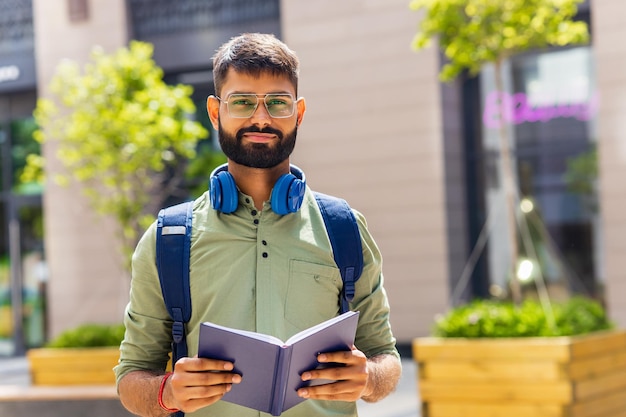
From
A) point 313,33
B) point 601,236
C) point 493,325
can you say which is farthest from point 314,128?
point 493,325

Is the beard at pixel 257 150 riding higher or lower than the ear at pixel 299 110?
lower

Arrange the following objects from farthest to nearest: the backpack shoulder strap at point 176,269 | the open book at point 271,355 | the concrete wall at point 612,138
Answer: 1. the concrete wall at point 612,138
2. the backpack shoulder strap at point 176,269
3. the open book at point 271,355

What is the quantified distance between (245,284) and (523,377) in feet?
17.7

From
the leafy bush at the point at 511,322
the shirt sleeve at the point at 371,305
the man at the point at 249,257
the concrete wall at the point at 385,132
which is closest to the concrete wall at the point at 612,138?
the concrete wall at the point at 385,132

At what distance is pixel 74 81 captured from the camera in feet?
38.8

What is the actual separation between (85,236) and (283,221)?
15.5 meters

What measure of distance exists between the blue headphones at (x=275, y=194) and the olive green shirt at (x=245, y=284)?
40mm

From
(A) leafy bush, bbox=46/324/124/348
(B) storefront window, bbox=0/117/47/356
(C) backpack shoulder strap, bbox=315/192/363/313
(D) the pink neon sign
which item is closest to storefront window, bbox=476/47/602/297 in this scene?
(D) the pink neon sign

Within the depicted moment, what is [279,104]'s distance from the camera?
2.50 m

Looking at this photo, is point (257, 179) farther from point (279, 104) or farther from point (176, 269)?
point (176, 269)

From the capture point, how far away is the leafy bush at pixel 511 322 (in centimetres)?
788

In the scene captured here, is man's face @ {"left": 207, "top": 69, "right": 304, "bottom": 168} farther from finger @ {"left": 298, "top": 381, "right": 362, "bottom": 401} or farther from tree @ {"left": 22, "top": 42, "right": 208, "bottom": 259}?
tree @ {"left": 22, "top": 42, "right": 208, "bottom": 259}

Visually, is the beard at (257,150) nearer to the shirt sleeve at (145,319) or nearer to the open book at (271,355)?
the shirt sleeve at (145,319)

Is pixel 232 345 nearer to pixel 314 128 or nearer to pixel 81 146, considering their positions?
pixel 81 146
